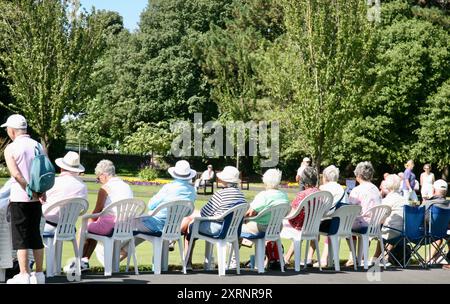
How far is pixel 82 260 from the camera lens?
→ 10438 millimetres

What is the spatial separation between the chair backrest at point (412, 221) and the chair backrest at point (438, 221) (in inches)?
9.1

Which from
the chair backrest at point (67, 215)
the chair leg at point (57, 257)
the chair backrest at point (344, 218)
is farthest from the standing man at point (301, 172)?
the chair leg at point (57, 257)

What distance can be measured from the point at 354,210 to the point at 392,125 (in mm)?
34886

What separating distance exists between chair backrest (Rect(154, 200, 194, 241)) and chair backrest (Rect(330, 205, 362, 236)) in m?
2.37

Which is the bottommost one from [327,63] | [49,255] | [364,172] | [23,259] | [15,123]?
[49,255]

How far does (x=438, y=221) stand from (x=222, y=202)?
3.92m

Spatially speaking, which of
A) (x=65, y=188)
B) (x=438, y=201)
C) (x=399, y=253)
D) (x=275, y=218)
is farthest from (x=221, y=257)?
(x=438, y=201)

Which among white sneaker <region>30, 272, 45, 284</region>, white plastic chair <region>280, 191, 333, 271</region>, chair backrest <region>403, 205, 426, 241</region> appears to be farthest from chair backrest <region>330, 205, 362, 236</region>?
white sneaker <region>30, 272, 45, 284</region>

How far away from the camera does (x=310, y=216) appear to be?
11.5 metres

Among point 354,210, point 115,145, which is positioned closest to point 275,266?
point 354,210

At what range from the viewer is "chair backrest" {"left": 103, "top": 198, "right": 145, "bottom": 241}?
1022 cm

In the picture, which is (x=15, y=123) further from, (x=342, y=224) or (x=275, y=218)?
(x=342, y=224)
